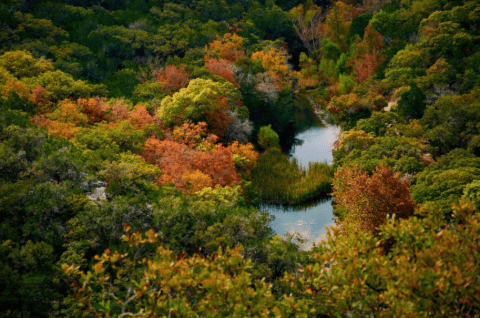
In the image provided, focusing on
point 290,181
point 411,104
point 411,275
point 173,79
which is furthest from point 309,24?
point 411,275

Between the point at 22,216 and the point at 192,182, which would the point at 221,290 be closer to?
the point at 22,216

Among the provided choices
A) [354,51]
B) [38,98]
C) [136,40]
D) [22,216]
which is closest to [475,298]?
[22,216]

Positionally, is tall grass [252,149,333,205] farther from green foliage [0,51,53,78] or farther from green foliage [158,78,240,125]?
green foliage [0,51,53,78]

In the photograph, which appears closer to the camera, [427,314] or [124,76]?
[427,314]

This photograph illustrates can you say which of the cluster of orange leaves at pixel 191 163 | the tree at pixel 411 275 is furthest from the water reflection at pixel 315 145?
the tree at pixel 411 275

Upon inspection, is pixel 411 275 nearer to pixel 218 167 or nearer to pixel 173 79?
pixel 218 167

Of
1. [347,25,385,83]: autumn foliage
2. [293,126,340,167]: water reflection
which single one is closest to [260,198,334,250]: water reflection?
[293,126,340,167]: water reflection

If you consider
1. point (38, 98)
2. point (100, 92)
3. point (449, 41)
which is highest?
point (449, 41)
